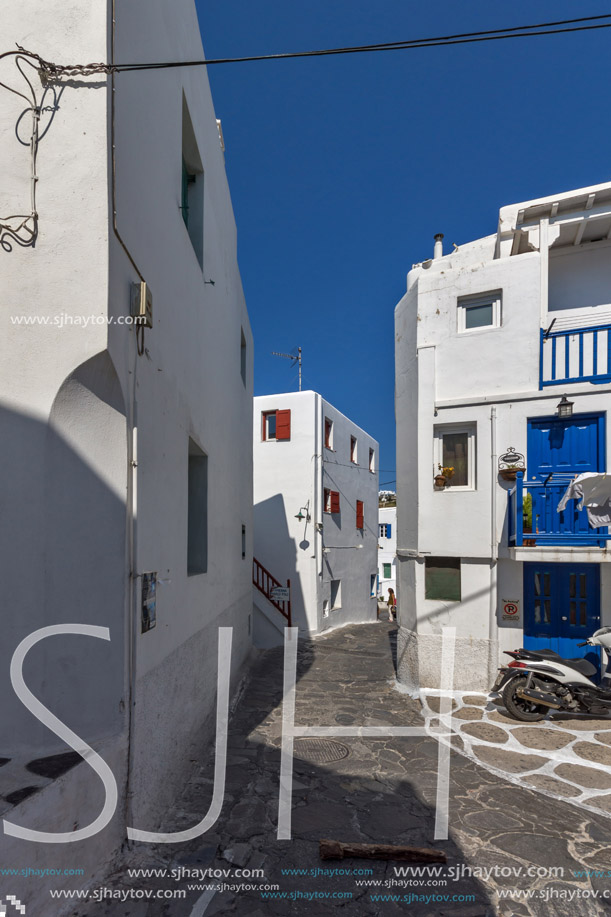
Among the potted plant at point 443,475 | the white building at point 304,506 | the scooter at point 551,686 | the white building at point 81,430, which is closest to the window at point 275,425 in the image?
the white building at point 304,506

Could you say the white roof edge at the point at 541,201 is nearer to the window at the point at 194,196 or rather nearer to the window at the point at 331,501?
the window at the point at 194,196

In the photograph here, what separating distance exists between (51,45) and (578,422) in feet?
28.2

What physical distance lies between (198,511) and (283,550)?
1069cm

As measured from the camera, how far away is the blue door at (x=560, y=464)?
27.1 feet

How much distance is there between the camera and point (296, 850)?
13.8 feet

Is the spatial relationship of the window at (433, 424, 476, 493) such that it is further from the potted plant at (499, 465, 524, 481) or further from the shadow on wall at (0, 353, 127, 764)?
the shadow on wall at (0, 353, 127, 764)

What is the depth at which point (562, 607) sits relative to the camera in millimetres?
8641

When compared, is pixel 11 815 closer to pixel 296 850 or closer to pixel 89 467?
pixel 89 467

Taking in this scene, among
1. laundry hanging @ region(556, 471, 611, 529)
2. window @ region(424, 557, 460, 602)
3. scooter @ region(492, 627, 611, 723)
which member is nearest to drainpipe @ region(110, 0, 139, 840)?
scooter @ region(492, 627, 611, 723)

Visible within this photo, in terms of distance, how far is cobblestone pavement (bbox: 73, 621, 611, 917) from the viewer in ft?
11.8

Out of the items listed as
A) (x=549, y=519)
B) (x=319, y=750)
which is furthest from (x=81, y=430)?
(x=549, y=519)

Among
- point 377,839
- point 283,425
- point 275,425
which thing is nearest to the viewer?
point 377,839

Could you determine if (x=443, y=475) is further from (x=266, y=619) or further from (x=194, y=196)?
(x=266, y=619)

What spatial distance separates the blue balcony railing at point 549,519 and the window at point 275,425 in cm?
988
